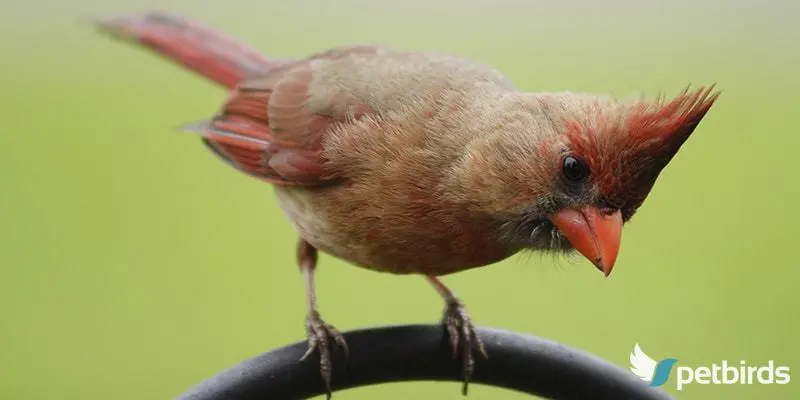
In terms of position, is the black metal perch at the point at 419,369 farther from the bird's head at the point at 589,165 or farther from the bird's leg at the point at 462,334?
the bird's head at the point at 589,165

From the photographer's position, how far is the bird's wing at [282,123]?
3.31 metres

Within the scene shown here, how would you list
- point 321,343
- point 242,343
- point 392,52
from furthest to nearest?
point 242,343
point 392,52
point 321,343

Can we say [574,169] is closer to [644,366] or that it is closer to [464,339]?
[464,339]

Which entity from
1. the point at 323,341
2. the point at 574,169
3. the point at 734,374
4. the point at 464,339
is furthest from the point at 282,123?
the point at 734,374

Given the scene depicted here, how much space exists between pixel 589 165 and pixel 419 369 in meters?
0.63

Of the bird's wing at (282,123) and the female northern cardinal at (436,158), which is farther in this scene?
the bird's wing at (282,123)

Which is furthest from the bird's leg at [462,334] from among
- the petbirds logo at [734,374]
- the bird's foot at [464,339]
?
the petbirds logo at [734,374]

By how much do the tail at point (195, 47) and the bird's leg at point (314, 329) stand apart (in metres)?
0.68

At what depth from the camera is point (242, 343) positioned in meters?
5.53

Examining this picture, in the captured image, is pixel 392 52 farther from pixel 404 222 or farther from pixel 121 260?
pixel 121 260

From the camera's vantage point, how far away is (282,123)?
3.51 m

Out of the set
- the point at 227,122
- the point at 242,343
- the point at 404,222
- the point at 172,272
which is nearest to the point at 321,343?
the point at 404,222

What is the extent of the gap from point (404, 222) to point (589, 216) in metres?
0.54

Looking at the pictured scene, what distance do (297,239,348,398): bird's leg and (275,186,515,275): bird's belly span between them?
19 cm
